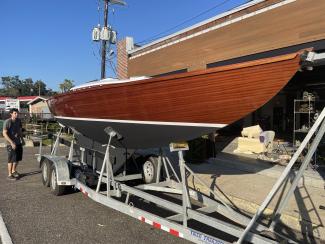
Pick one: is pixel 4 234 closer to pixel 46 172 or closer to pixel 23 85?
pixel 46 172

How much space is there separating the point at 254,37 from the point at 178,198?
15.0 ft

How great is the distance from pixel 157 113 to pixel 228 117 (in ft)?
3.93

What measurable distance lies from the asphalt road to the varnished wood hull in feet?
4.36

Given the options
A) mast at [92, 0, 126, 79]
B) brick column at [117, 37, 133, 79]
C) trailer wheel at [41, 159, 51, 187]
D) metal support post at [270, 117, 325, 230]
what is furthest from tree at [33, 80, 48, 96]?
metal support post at [270, 117, 325, 230]

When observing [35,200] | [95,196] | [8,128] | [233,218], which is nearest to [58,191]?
[35,200]

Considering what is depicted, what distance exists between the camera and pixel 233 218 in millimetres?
5043

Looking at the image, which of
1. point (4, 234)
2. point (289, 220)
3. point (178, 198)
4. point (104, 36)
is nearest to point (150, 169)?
point (178, 198)

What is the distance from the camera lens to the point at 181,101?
535 cm

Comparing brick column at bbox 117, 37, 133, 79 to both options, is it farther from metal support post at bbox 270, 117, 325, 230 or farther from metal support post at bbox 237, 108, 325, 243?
metal support post at bbox 237, 108, 325, 243

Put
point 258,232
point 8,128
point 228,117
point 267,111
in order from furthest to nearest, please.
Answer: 1. point 267,111
2. point 8,128
3. point 228,117
4. point 258,232

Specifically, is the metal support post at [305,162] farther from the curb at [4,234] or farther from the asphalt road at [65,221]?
the curb at [4,234]

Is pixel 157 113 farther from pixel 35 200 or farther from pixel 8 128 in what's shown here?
pixel 8 128

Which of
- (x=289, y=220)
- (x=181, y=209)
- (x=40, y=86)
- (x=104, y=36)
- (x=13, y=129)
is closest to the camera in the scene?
(x=181, y=209)

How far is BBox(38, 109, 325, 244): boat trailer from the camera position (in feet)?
Result: 13.6
